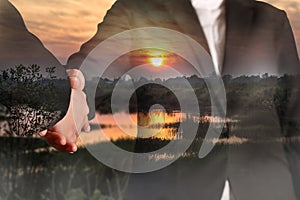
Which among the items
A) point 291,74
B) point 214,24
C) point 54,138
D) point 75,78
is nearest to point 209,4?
point 214,24

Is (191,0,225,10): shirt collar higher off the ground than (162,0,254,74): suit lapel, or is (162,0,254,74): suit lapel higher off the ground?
(191,0,225,10): shirt collar

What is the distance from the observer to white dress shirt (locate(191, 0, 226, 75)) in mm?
1085

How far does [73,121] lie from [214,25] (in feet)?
1.69

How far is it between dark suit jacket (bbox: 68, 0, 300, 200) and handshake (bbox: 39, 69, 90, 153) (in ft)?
0.20

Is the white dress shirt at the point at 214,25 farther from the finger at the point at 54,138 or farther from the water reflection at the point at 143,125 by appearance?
the finger at the point at 54,138

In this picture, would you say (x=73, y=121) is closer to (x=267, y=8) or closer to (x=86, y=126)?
(x=86, y=126)

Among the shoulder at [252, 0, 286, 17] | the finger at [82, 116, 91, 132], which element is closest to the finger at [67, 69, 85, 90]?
the finger at [82, 116, 91, 132]

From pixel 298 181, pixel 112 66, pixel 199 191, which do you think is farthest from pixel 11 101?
pixel 298 181

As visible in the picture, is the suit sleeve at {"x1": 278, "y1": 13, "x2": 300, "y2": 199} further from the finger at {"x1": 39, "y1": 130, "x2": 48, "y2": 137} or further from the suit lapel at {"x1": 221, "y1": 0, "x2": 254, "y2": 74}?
the finger at {"x1": 39, "y1": 130, "x2": 48, "y2": 137}

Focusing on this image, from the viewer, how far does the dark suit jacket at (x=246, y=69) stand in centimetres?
108

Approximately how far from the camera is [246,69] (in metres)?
1.09

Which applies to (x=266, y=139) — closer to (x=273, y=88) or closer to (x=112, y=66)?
(x=273, y=88)

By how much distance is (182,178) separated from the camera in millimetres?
1151

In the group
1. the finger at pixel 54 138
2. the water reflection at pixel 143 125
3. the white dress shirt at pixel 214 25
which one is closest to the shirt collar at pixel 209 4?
the white dress shirt at pixel 214 25
